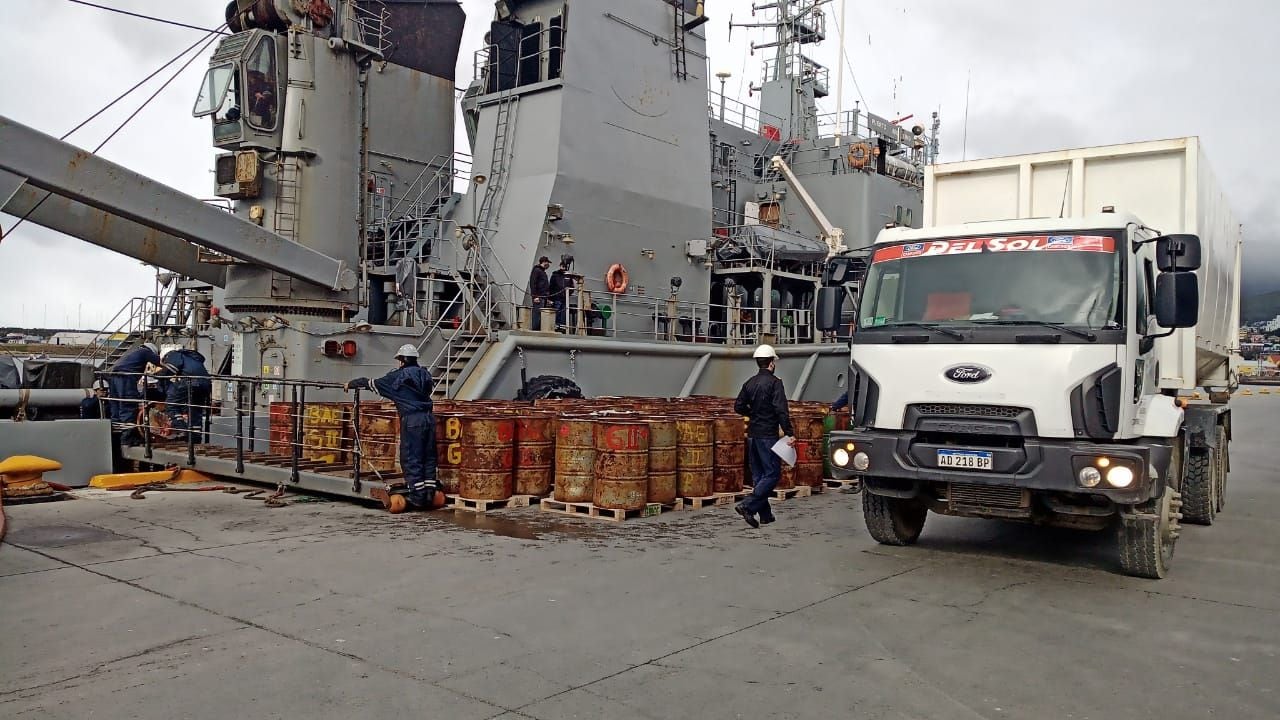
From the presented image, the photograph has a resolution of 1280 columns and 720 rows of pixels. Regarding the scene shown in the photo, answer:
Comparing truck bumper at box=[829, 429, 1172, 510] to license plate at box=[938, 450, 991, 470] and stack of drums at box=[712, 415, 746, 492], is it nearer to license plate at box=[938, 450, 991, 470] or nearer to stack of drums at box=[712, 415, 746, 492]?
license plate at box=[938, 450, 991, 470]

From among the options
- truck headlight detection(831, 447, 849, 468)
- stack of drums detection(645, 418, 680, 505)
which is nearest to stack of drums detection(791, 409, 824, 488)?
stack of drums detection(645, 418, 680, 505)

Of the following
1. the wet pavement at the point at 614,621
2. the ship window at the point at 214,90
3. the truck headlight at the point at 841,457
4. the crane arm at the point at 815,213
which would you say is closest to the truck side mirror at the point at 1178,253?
the wet pavement at the point at 614,621

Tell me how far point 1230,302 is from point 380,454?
9.59 meters

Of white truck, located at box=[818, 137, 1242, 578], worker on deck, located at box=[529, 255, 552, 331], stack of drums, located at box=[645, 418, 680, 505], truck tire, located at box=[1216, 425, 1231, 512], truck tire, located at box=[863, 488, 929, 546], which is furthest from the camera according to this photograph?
worker on deck, located at box=[529, 255, 552, 331]

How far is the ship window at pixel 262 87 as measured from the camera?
14.0 meters

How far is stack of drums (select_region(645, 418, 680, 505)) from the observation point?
9.29 m

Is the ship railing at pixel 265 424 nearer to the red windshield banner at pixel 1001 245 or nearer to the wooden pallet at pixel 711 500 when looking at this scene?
the wooden pallet at pixel 711 500

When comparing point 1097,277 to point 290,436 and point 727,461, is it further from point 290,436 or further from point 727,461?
point 290,436

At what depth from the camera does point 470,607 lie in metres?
5.84

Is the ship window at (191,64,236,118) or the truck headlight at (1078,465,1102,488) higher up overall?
the ship window at (191,64,236,118)

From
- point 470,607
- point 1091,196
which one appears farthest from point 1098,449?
point 470,607

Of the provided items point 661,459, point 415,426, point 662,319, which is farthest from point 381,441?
point 662,319

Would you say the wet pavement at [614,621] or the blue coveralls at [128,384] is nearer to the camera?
the wet pavement at [614,621]

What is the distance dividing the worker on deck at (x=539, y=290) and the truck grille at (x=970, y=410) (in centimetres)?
862
